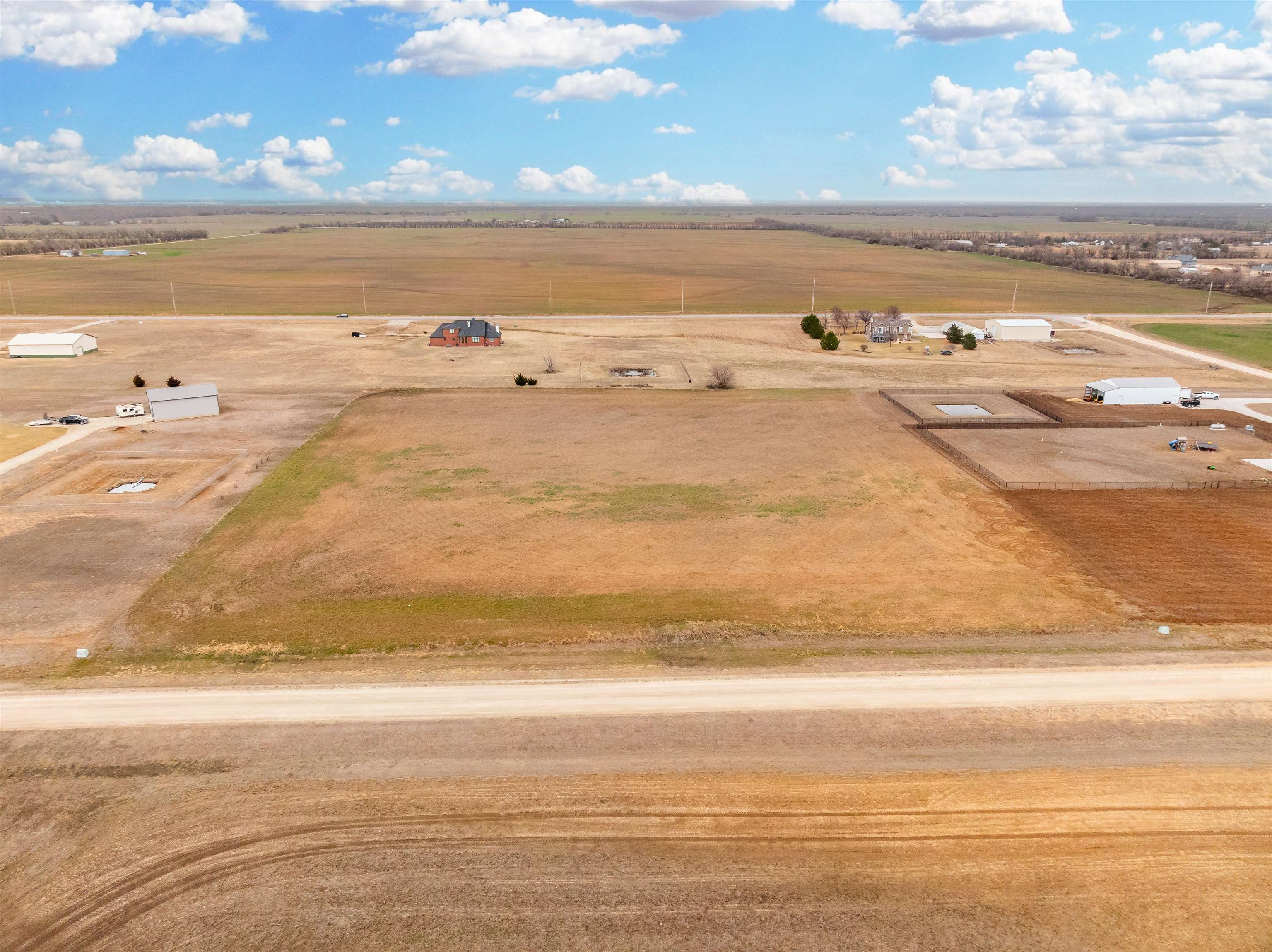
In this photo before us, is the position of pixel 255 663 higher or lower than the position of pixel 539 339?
lower

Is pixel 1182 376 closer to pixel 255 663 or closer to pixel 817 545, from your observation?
pixel 817 545

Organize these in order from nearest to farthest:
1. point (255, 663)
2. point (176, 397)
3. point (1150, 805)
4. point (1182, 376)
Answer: point (1150, 805), point (255, 663), point (176, 397), point (1182, 376)

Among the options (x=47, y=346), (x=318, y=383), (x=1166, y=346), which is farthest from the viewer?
(x=1166, y=346)

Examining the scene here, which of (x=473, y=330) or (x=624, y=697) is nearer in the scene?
(x=624, y=697)

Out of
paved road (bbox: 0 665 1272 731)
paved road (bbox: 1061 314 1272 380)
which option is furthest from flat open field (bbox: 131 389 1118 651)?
paved road (bbox: 1061 314 1272 380)

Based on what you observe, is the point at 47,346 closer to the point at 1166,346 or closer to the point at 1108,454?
the point at 1108,454

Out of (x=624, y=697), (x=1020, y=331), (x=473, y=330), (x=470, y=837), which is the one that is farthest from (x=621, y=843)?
(x=1020, y=331)

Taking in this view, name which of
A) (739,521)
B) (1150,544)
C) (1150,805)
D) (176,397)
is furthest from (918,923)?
(176,397)
